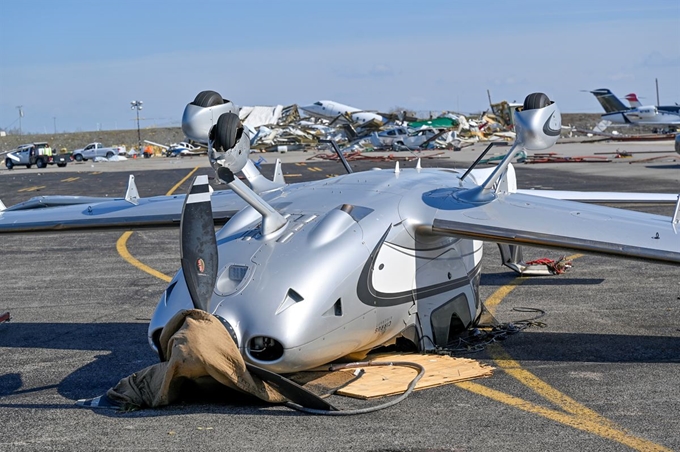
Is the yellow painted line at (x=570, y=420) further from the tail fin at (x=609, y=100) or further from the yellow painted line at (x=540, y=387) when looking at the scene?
the tail fin at (x=609, y=100)

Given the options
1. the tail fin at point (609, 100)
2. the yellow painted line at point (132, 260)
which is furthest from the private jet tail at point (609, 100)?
the yellow painted line at point (132, 260)

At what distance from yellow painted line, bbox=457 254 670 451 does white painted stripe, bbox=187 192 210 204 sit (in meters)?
3.46

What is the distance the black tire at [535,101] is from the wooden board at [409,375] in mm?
3185

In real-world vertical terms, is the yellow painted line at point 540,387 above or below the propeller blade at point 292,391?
below

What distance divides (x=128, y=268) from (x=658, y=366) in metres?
11.9

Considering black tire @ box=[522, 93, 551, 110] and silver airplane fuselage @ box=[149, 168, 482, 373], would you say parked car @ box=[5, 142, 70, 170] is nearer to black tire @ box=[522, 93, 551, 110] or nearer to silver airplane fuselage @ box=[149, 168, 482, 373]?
silver airplane fuselage @ box=[149, 168, 482, 373]

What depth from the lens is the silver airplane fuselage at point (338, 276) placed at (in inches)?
361

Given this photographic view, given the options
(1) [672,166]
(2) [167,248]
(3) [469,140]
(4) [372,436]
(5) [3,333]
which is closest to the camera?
(4) [372,436]

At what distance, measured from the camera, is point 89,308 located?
1501cm

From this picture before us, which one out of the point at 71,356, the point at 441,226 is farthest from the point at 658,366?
the point at 71,356

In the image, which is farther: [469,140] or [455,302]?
[469,140]

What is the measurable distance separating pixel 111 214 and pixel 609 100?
8836cm

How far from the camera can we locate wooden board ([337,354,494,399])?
9.59 m

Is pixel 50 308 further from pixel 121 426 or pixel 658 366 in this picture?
pixel 658 366
